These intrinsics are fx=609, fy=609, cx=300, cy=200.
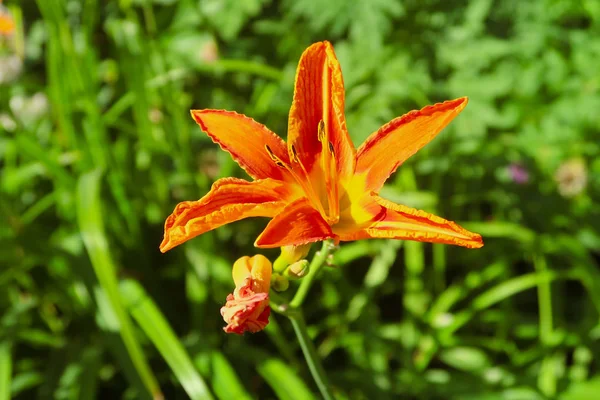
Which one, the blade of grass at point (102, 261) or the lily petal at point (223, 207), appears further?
the blade of grass at point (102, 261)

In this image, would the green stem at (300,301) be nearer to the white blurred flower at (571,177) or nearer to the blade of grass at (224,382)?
the blade of grass at (224,382)

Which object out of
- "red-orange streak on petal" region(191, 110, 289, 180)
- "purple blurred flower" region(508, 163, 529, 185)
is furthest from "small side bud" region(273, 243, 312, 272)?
"purple blurred flower" region(508, 163, 529, 185)

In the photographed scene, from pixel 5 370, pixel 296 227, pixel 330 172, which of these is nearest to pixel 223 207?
pixel 296 227

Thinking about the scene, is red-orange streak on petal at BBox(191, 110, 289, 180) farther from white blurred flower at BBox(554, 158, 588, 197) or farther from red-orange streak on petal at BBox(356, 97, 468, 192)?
white blurred flower at BBox(554, 158, 588, 197)

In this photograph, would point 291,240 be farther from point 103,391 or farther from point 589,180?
point 589,180

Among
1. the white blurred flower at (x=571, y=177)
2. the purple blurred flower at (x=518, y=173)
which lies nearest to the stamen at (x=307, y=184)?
the purple blurred flower at (x=518, y=173)

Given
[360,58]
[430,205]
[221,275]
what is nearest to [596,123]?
[430,205]

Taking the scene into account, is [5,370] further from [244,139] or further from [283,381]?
[244,139]

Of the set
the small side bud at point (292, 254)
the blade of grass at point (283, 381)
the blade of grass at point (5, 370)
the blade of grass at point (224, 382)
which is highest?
the small side bud at point (292, 254)
